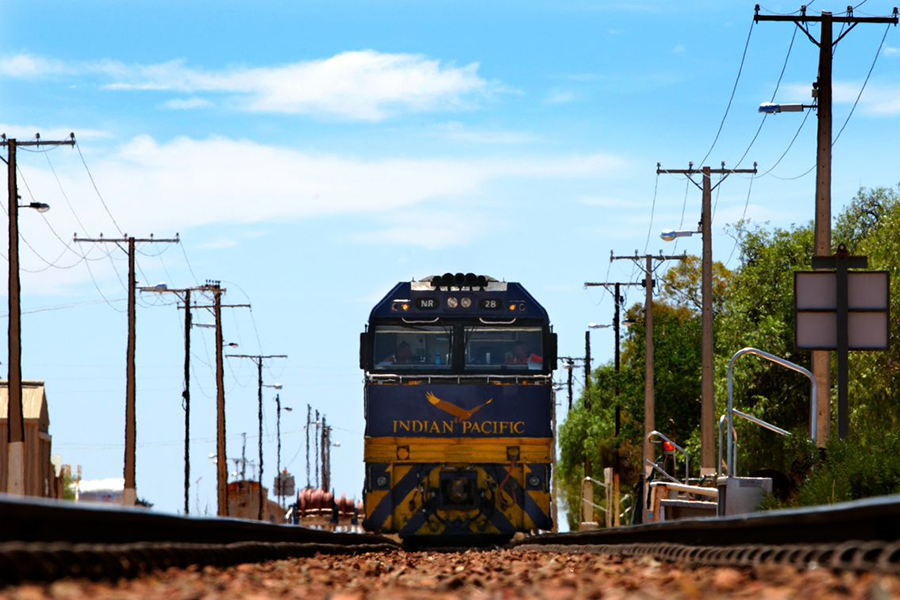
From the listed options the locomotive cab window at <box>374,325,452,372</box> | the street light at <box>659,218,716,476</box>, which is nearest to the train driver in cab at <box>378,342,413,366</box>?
the locomotive cab window at <box>374,325,452,372</box>

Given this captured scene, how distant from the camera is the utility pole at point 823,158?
26859 mm

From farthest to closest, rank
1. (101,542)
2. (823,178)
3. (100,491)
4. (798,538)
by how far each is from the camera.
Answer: (100,491) → (823,178) → (798,538) → (101,542)

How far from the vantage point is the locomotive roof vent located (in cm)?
2527

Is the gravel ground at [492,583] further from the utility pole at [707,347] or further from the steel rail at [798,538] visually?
the utility pole at [707,347]

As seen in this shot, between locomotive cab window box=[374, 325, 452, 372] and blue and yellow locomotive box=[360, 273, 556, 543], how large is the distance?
0.02 m

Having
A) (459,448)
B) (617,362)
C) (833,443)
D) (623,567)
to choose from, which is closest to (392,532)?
(459,448)

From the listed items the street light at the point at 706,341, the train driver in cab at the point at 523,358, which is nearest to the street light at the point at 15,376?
the train driver in cab at the point at 523,358

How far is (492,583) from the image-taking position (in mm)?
9820

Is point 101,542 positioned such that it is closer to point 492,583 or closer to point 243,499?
point 492,583

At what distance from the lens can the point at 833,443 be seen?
72.8ft

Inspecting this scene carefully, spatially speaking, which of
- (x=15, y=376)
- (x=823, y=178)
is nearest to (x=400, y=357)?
(x=823, y=178)

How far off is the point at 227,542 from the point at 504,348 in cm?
1315

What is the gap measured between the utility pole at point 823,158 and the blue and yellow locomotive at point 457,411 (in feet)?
16.7

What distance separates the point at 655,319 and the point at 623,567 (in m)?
66.5
